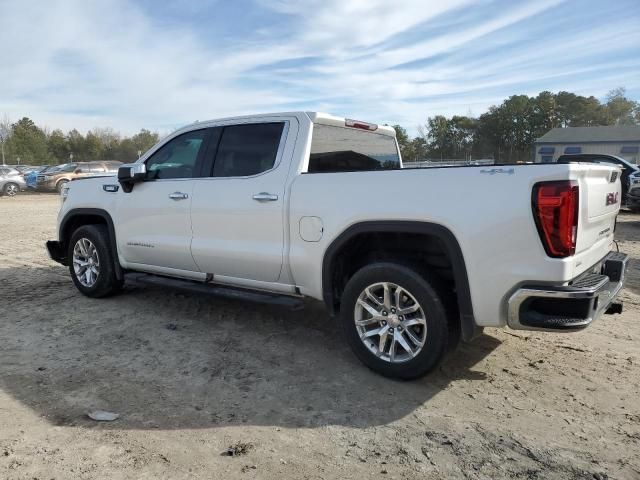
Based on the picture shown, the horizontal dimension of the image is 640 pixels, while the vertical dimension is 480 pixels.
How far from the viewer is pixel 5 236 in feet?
36.6

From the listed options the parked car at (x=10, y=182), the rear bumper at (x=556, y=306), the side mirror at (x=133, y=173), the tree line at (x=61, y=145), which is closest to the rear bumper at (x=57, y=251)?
the side mirror at (x=133, y=173)

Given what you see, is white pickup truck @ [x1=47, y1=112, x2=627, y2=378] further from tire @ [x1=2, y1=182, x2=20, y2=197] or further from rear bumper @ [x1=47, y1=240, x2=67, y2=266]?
tire @ [x1=2, y1=182, x2=20, y2=197]

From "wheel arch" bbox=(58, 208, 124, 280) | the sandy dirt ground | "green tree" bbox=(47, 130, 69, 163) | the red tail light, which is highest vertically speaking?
"green tree" bbox=(47, 130, 69, 163)

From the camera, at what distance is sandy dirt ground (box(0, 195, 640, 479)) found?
2762mm

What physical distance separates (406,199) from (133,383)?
2370mm

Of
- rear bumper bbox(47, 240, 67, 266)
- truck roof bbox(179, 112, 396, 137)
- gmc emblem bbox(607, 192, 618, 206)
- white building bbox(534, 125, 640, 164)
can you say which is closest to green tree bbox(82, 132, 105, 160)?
white building bbox(534, 125, 640, 164)

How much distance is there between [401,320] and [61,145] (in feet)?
261

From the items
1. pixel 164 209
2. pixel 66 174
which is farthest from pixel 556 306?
pixel 66 174

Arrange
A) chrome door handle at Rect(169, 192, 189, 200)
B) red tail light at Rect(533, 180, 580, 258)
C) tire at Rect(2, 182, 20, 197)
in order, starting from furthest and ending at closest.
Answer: tire at Rect(2, 182, 20, 197) → chrome door handle at Rect(169, 192, 189, 200) → red tail light at Rect(533, 180, 580, 258)

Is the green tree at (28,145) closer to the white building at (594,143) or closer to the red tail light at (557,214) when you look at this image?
the white building at (594,143)

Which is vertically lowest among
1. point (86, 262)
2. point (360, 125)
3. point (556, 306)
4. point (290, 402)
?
point (290, 402)

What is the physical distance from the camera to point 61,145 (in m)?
72.5

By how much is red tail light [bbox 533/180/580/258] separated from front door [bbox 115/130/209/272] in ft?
10.2

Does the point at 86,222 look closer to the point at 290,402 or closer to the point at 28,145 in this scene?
the point at 290,402
